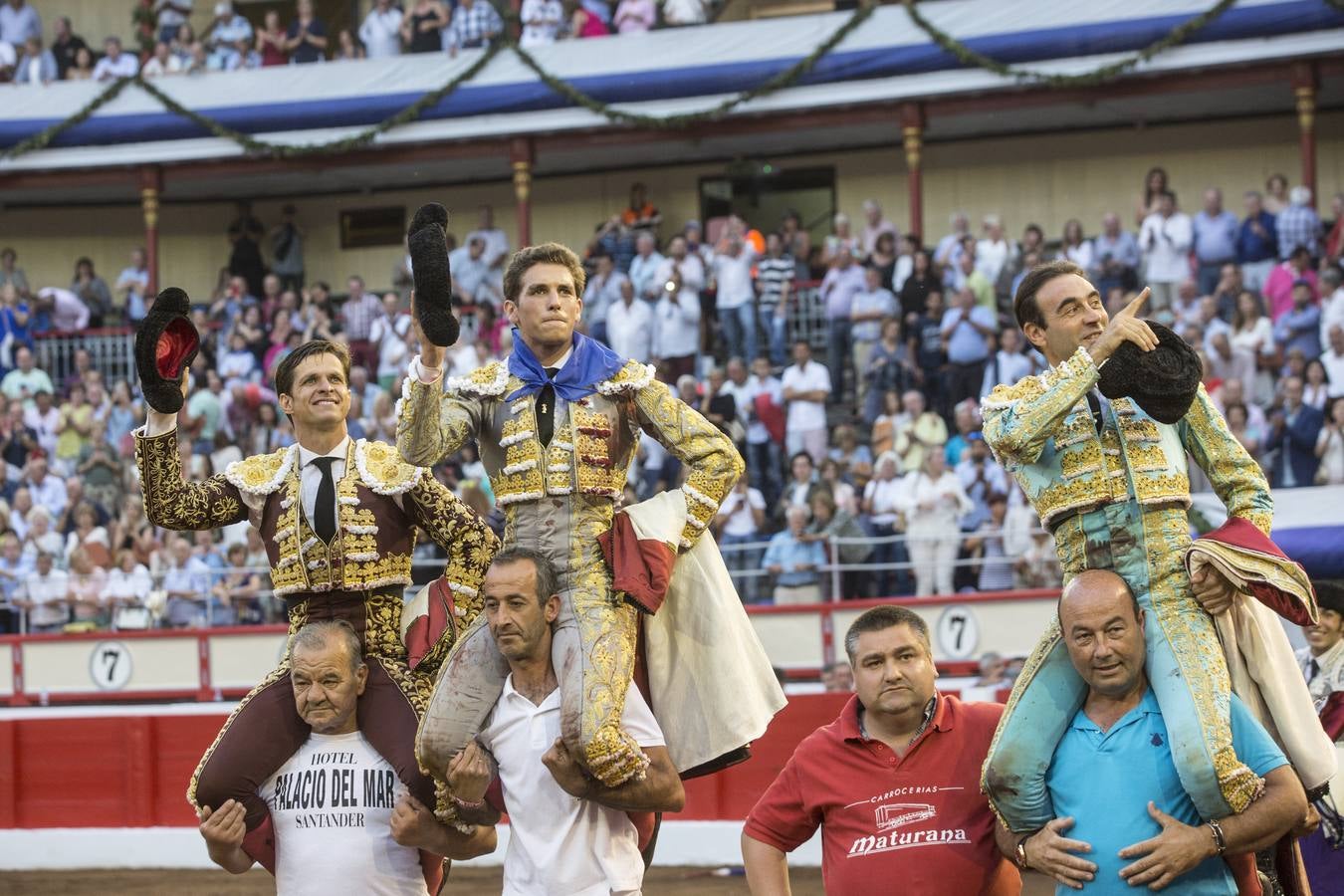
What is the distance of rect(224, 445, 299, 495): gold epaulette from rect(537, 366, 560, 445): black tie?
778 millimetres

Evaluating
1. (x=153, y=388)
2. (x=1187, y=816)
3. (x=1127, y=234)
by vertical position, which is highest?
(x=1127, y=234)

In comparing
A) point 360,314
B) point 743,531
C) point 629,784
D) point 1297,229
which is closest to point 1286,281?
point 1297,229

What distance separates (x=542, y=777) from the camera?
441 cm

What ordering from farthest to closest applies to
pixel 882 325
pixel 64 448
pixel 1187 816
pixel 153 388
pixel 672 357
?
pixel 64 448
pixel 672 357
pixel 882 325
pixel 153 388
pixel 1187 816

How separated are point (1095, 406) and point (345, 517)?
6.41 ft

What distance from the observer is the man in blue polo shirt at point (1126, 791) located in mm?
3920

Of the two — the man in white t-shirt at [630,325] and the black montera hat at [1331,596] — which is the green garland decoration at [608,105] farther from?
the black montera hat at [1331,596]

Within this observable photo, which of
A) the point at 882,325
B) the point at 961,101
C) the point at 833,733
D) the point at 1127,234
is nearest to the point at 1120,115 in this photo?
the point at 961,101

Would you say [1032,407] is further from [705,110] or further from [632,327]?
[705,110]

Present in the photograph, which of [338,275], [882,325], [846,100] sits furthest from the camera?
[338,275]

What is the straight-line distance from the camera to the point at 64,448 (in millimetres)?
14641

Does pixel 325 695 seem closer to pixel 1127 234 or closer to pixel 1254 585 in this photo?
pixel 1254 585

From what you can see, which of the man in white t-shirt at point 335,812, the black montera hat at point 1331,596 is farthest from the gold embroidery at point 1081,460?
the black montera hat at point 1331,596

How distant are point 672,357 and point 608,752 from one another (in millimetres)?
9412
